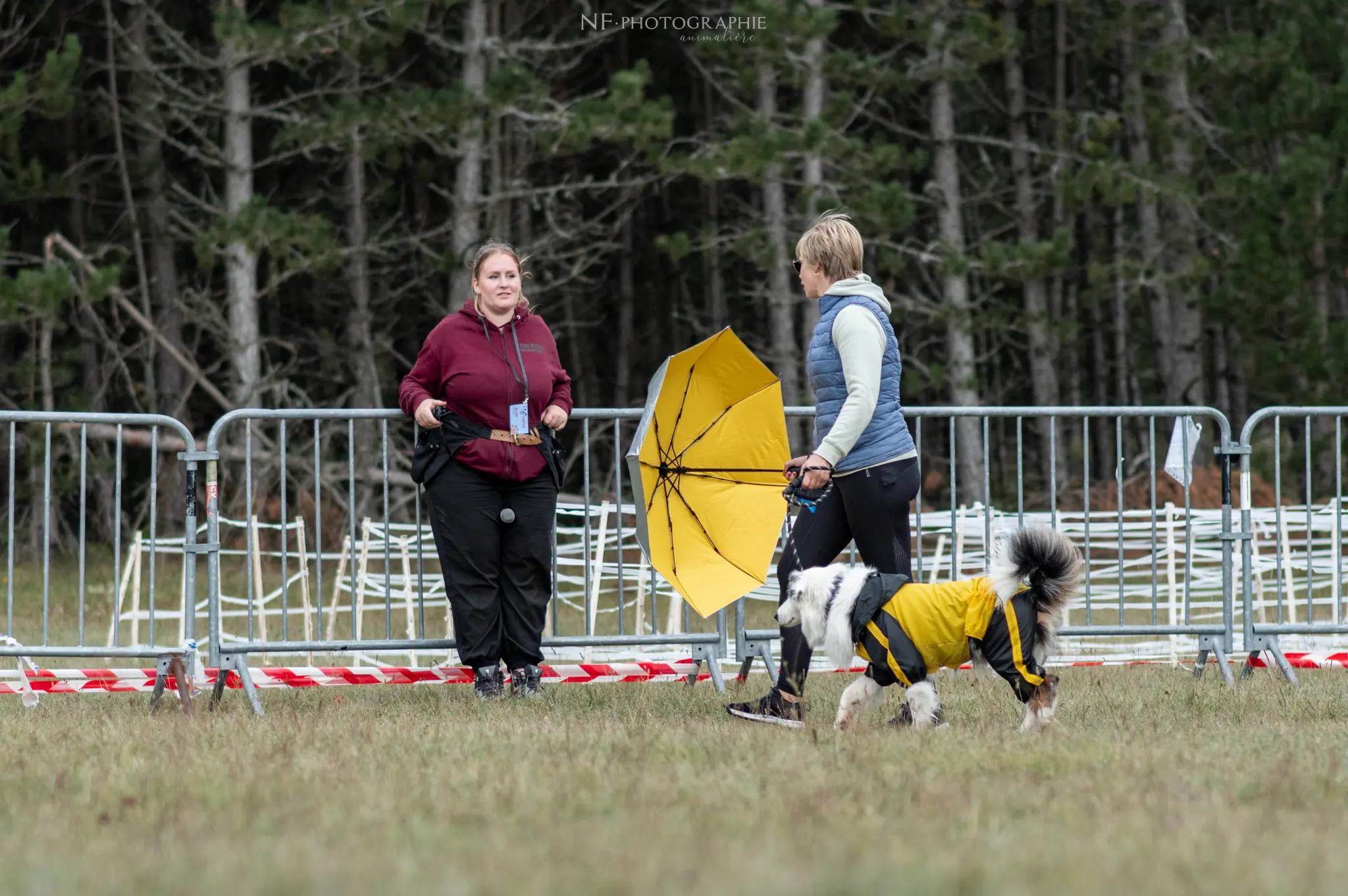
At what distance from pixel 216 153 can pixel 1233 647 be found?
1317cm

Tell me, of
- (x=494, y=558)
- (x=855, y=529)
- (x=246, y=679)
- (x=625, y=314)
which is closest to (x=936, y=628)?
(x=855, y=529)

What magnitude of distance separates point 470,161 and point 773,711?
43.3ft

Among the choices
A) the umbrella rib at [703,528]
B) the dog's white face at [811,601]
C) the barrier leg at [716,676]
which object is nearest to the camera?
the dog's white face at [811,601]

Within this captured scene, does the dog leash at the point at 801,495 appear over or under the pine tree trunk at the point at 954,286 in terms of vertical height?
under

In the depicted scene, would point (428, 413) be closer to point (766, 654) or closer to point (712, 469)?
point (712, 469)

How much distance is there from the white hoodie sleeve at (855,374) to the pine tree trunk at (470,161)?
12104 mm

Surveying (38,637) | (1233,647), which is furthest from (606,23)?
(1233,647)

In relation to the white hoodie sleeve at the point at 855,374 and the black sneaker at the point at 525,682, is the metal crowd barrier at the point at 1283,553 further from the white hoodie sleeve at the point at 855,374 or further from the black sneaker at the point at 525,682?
the black sneaker at the point at 525,682

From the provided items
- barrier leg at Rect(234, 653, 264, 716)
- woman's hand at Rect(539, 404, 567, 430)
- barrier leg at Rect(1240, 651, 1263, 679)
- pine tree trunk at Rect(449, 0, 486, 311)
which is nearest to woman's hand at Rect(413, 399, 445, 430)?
woman's hand at Rect(539, 404, 567, 430)

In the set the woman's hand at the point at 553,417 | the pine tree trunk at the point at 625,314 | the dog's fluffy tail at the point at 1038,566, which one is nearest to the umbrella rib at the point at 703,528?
the woman's hand at the point at 553,417

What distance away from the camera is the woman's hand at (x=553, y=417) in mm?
7160

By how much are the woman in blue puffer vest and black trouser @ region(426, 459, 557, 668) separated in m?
1.40

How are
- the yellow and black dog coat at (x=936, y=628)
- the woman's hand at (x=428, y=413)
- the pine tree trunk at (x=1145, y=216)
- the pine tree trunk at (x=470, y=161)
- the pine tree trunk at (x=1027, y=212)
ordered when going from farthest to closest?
1. the pine tree trunk at (x=1027, y=212)
2. the pine tree trunk at (x=1145, y=216)
3. the pine tree trunk at (x=470, y=161)
4. the woman's hand at (x=428, y=413)
5. the yellow and black dog coat at (x=936, y=628)

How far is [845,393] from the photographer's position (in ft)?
20.0
